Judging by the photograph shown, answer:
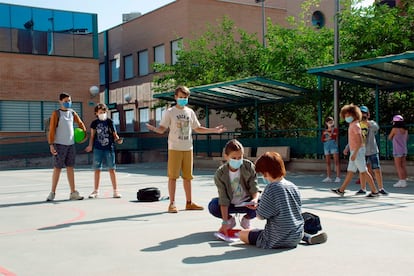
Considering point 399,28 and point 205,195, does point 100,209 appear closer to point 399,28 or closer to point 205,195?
point 205,195

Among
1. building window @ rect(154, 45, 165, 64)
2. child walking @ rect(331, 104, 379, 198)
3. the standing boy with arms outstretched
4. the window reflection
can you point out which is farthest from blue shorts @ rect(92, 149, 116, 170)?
building window @ rect(154, 45, 165, 64)

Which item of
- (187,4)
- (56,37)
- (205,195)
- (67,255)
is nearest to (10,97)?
(56,37)

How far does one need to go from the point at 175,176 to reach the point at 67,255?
3147mm

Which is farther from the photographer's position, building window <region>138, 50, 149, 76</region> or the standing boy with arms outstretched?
building window <region>138, 50, 149, 76</region>

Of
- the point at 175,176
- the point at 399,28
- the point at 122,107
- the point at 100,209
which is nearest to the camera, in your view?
the point at 175,176

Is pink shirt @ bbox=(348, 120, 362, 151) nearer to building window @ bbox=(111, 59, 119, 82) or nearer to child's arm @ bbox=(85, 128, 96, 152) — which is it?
child's arm @ bbox=(85, 128, 96, 152)

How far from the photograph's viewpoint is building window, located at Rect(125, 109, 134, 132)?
3835 cm

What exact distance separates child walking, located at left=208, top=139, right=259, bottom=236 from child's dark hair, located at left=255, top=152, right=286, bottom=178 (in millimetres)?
797

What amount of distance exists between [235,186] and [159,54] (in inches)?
1208

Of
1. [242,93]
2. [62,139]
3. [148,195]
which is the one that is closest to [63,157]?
[62,139]

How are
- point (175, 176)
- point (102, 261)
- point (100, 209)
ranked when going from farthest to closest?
point (100, 209), point (175, 176), point (102, 261)

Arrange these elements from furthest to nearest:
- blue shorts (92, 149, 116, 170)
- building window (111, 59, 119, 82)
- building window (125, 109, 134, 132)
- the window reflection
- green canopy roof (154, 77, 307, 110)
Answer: building window (111, 59, 119, 82) < building window (125, 109, 134, 132) < the window reflection < green canopy roof (154, 77, 307, 110) < blue shorts (92, 149, 116, 170)

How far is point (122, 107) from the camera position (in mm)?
39344

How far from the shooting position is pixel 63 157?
10.7m
